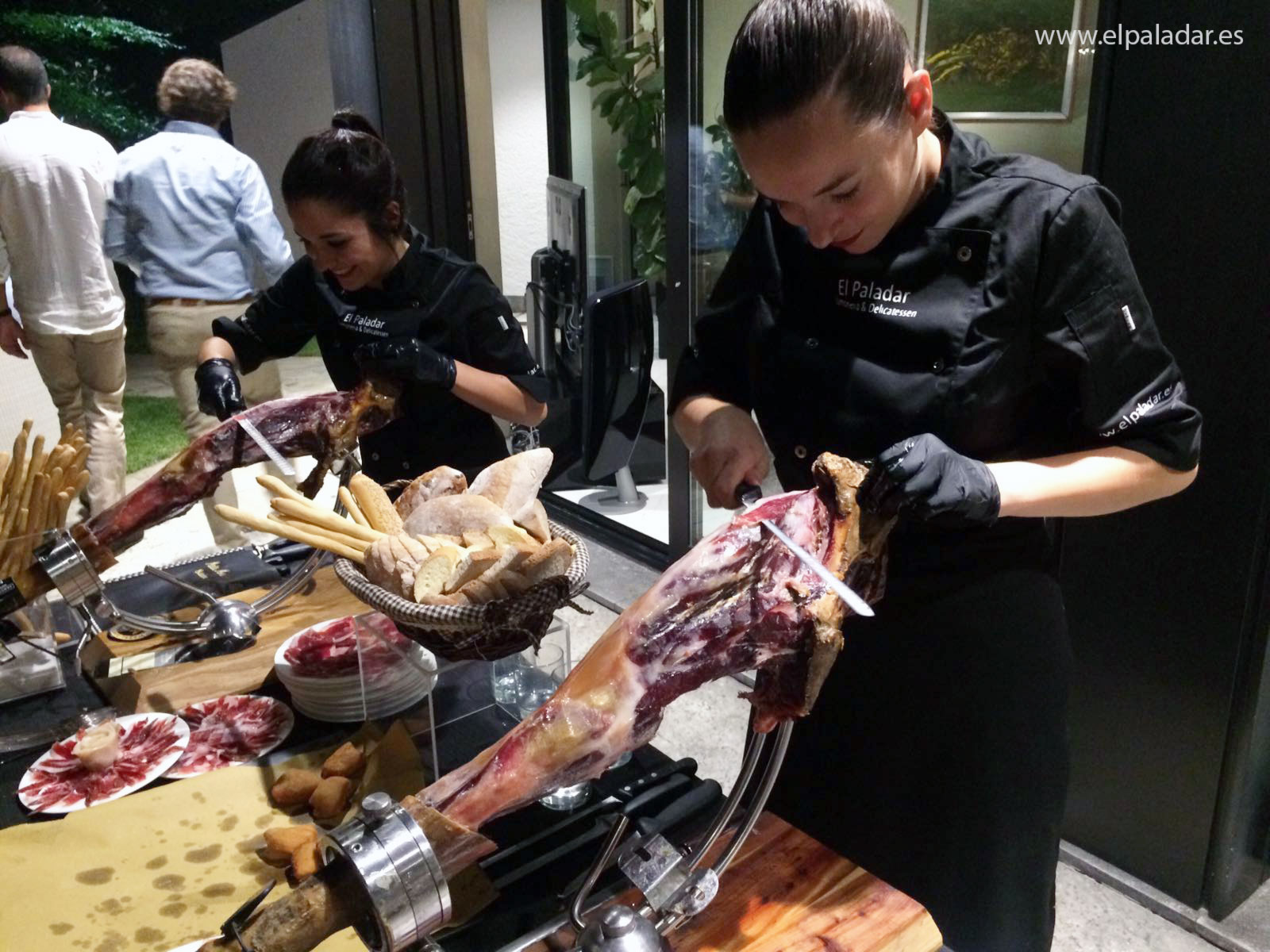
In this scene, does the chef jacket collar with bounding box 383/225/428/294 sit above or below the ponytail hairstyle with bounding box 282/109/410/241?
below

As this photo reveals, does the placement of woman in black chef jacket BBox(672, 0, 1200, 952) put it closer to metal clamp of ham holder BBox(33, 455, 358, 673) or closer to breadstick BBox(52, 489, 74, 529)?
metal clamp of ham holder BBox(33, 455, 358, 673)

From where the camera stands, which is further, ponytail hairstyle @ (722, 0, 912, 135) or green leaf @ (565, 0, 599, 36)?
green leaf @ (565, 0, 599, 36)

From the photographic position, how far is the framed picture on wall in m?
2.23

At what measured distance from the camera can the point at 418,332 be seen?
2070mm

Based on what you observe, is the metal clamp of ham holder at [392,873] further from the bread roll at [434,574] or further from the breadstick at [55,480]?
the breadstick at [55,480]

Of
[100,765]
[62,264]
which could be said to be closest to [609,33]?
[62,264]

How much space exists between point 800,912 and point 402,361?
115 cm

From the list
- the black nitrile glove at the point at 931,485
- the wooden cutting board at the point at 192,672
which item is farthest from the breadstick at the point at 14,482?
the black nitrile glove at the point at 931,485

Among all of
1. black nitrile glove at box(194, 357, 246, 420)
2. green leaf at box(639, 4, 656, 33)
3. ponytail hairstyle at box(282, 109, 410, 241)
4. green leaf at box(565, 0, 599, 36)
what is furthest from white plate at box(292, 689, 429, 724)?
green leaf at box(565, 0, 599, 36)

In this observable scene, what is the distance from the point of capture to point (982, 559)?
4.29 feet

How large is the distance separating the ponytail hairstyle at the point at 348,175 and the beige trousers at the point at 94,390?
9.35 feet

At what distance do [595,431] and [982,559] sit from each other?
2440 millimetres

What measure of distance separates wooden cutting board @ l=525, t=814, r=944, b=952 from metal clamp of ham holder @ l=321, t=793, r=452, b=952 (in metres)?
0.22

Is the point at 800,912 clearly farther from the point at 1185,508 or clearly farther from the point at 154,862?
the point at 1185,508
